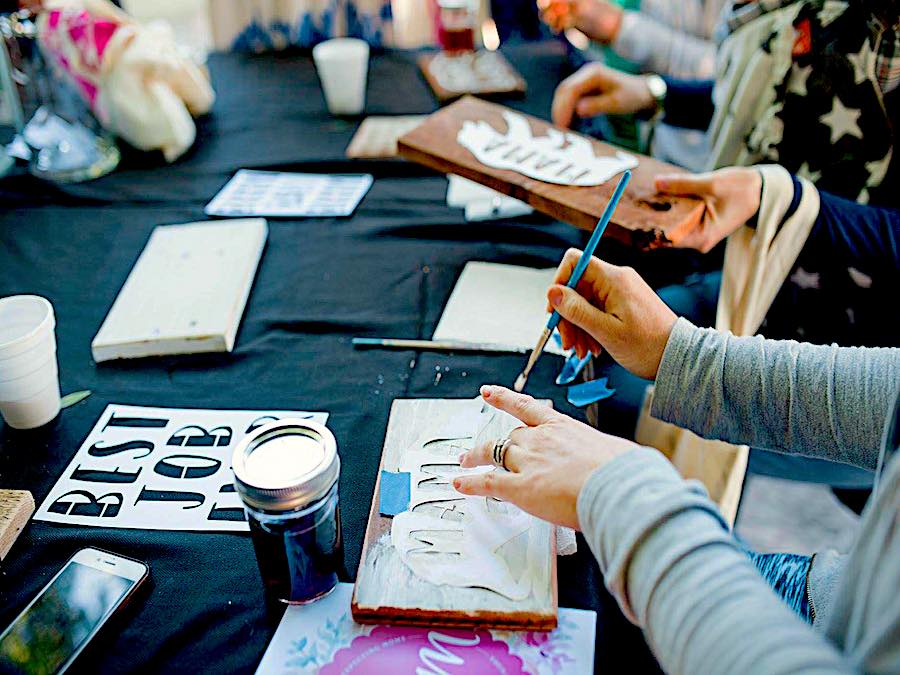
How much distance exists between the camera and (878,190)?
1064 mm

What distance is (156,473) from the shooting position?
0.71 m

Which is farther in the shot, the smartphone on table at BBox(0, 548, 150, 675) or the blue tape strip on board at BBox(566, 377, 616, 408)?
the blue tape strip on board at BBox(566, 377, 616, 408)

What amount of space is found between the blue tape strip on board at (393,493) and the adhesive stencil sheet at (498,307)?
0.78ft

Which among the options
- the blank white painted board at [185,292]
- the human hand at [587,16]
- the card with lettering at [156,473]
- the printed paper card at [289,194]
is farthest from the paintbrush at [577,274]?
the human hand at [587,16]

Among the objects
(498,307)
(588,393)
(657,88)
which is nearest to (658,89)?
(657,88)

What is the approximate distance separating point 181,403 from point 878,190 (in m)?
0.92

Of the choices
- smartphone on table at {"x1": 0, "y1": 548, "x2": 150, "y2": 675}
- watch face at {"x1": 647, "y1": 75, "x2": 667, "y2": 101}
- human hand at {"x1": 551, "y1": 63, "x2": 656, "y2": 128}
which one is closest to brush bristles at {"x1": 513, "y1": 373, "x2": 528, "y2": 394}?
smartphone on table at {"x1": 0, "y1": 548, "x2": 150, "y2": 675}

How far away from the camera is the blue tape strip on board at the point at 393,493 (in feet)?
2.10

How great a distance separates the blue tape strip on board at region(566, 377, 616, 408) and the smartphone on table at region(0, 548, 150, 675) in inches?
16.4

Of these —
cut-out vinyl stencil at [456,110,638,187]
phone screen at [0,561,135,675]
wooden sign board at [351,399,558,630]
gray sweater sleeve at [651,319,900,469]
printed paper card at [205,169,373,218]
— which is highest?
cut-out vinyl stencil at [456,110,638,187]

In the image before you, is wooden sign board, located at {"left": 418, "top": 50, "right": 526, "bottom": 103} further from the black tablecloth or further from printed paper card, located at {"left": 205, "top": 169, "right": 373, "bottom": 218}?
printed paper card, located at {"left": 205, "top": 169, "right": 373, "bottom": 218}

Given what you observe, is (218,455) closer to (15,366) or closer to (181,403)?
(181,403)

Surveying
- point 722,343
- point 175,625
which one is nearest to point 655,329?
point 722,343

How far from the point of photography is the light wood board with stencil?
0.63m
